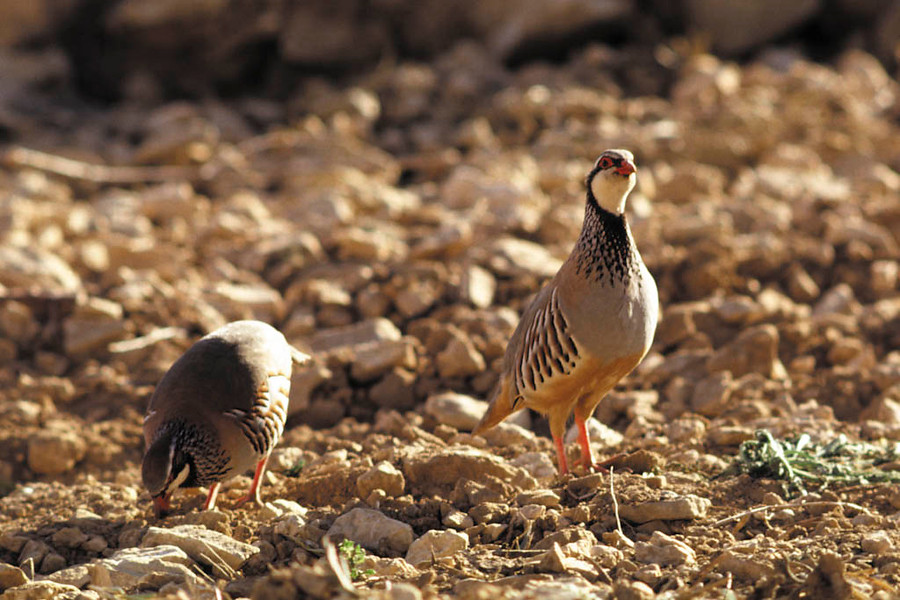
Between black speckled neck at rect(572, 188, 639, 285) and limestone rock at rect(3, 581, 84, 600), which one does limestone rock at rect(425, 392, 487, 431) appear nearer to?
black speckled neck at rect(572, 188, 639, 285)

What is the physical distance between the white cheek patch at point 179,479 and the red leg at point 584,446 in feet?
5.17

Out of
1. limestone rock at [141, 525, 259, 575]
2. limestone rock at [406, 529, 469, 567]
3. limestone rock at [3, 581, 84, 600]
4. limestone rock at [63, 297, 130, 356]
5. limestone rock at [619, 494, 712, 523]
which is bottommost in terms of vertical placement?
limestone rock at [63, 297, 130, 356]

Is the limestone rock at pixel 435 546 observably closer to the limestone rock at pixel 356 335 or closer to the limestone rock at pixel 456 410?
the limestone rock at pixel 456 410

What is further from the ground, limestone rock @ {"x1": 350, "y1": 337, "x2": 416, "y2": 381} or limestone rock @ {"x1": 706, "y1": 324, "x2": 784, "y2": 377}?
limestone rock @ {"x1": 706, "y1": 324, "x2": 784, "y2": 377}

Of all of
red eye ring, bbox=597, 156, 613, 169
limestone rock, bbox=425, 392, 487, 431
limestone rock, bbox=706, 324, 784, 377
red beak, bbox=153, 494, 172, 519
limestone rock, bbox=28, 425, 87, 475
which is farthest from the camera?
limestone rock, bbox=706, 324, 784, 377

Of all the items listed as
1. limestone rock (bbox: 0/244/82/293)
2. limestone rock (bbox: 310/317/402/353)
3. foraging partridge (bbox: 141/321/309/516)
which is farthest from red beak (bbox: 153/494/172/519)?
limestone rock (bbox: 0/244/82/293)

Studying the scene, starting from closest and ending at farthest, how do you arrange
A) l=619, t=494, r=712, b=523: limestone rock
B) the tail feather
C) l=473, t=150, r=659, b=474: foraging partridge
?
1. l=619, t=494, r=712, b=523: limestone rock
2. l=473, t=150, r=659, b=474: foraging partridge
3. the tail feather

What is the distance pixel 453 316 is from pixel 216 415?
222 centimetres

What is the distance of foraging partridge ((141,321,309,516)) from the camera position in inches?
160

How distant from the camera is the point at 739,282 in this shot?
6625 mm

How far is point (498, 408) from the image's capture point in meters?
4.54

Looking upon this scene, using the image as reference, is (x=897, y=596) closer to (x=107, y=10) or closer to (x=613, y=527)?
(x=613, y=527)

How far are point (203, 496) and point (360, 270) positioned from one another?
2471 millimetres

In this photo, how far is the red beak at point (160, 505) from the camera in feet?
→ 13.2
